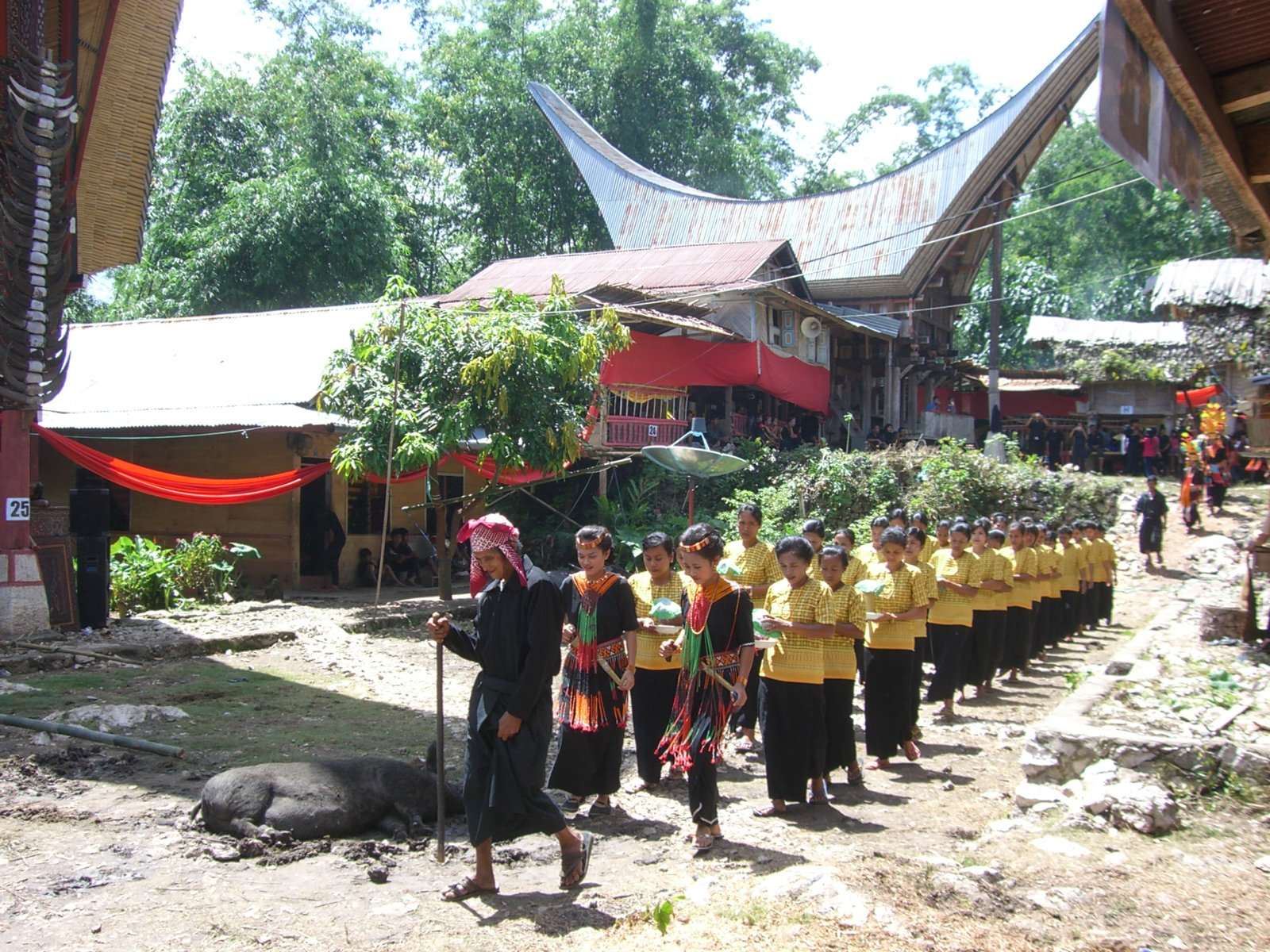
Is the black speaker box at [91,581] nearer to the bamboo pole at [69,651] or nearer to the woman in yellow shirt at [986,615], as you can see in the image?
the bamboo pole at [69,651]

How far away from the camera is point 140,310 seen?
28062 mm

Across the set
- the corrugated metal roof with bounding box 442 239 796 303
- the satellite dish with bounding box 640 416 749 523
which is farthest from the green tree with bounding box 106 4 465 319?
the satellite dish with bounding box 640 416 749 523

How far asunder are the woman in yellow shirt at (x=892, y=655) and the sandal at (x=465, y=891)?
11.4 feet

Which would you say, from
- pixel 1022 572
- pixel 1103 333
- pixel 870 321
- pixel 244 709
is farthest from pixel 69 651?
pixel 1103 333

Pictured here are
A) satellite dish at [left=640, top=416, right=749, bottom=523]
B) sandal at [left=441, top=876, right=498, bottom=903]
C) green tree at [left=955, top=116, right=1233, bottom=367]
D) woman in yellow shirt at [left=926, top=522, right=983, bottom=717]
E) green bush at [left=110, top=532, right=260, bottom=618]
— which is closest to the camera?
sandal at [left=441, top=876, right=498, bottom=903]

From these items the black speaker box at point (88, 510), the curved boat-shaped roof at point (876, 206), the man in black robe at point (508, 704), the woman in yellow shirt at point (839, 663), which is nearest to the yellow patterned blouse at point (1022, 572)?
the woman in yellow shirt at point (839, 663)

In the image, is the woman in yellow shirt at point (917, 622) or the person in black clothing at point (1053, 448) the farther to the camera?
the person in black clothing at point (1053, 448)

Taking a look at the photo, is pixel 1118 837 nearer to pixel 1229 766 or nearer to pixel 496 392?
pixel 1229 766

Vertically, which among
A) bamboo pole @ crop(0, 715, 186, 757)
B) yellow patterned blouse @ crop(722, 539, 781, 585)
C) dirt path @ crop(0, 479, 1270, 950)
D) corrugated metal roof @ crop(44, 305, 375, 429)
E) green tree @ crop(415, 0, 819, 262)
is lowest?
dirt path @ crop(0, 479, 1270, 950)

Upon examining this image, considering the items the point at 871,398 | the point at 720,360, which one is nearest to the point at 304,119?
the point at 720,360

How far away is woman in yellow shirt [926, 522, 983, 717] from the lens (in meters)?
9.21

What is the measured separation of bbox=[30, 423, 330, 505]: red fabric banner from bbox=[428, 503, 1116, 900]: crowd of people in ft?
24.3

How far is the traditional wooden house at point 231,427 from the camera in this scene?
606 inches

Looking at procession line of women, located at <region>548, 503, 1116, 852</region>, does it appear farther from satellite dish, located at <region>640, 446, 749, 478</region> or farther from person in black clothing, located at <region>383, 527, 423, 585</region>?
person in black clothing, located at <region>383, 527, 423, 585</region>
